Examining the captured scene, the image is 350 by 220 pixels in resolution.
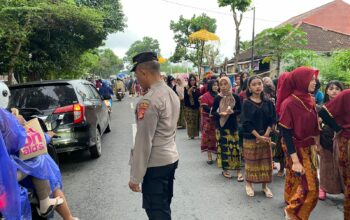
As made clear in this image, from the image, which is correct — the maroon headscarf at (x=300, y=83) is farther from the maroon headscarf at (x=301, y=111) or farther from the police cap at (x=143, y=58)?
the police cap at (x=143, y=58)

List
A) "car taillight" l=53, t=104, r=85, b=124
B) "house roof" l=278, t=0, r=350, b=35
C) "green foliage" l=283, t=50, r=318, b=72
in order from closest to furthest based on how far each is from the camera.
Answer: "car taillight" l=53, t=104, r=85, b=124 → "green foliage" l=283, t=50, r=318, b=72 → "house roof" l=278, t=0, r=350, b=35

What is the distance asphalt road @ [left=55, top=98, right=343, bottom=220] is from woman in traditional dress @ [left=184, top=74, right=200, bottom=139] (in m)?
1.76

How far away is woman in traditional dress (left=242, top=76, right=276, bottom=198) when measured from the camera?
14.7 ft

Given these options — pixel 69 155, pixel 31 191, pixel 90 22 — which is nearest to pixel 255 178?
pixel 31 191

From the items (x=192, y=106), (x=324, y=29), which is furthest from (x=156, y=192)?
(x=324, y=29)

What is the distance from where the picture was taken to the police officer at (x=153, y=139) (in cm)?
267

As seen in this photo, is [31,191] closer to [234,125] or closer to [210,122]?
[234,125]

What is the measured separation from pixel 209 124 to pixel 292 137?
123 inches

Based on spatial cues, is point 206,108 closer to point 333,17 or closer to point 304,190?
point 304,190

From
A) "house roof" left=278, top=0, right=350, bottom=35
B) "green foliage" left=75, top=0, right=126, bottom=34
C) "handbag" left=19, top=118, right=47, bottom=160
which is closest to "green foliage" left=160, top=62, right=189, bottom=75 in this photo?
"house roof" left=278, top=0, right=350, bottom=35

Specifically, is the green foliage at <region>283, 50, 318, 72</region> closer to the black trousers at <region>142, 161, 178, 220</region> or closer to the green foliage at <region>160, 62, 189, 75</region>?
the black trousers at <region>142, 161, 178, 220</region>

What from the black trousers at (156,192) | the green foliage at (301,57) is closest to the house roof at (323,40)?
the green foliage at (301,57)

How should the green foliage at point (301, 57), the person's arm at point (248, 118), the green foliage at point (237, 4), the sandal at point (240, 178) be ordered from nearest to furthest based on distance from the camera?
the person's arm at point (248, 118), the sandal at point (240, 178), the green foliage at point (301, 57), the green foliage at point (237, 4)

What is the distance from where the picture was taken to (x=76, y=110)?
226 inches
